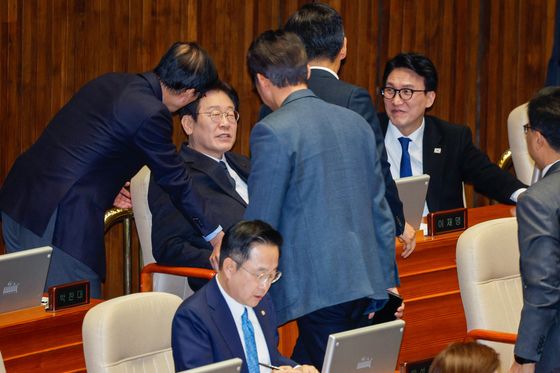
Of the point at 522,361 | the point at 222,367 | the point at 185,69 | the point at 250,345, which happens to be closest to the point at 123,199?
the point at 185,69

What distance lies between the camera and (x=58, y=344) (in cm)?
425

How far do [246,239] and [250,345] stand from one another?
32 cm

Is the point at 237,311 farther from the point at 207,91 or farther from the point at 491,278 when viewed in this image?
the point at 207,91

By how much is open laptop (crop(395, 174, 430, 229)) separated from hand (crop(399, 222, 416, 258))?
0.62 feet

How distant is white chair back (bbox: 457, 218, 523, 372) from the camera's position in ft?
14.9

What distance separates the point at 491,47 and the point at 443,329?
242 cm

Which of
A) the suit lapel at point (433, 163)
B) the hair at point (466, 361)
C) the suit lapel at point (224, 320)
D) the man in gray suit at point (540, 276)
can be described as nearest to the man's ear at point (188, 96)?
the suit lapel at point (224, 320)

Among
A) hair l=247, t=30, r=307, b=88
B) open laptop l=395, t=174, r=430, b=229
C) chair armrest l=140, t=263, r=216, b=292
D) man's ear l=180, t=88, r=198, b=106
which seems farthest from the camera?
open laptop l=395, t=174, r=430, b=229

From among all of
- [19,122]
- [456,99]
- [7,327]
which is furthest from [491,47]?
[7,327]

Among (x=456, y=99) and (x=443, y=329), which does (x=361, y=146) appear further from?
(x=456, y=99)

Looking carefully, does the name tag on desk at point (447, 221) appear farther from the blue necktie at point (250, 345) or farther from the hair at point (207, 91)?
the blue necktie at point (250, 345)

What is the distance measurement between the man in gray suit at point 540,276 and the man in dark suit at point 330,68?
630 millimetres

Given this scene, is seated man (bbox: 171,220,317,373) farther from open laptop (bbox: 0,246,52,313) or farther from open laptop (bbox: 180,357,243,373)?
open laptop (bbox: 0,246,52,313)

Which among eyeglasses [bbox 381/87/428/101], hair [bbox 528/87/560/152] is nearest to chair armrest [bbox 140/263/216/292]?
eyeglasses [bbox 381/87/428/101]
